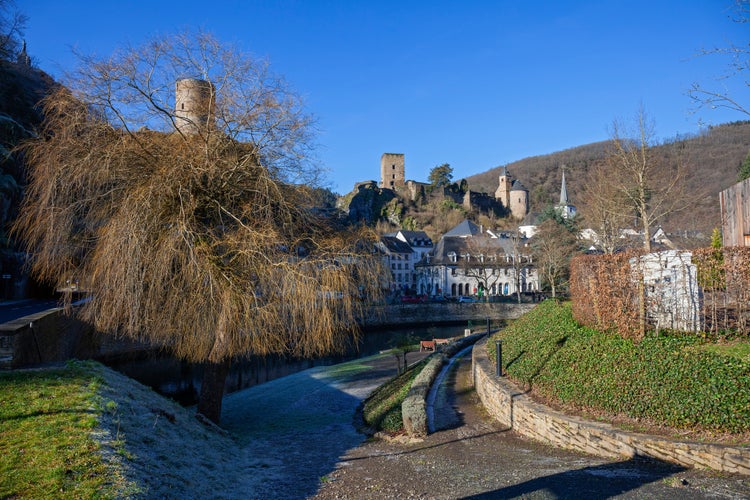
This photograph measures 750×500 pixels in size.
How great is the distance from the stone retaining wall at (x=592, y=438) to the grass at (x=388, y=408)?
2.23m

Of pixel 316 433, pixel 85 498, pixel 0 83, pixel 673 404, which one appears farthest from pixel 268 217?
pixel 0 83

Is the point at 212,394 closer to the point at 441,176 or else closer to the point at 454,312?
the point at 454,312

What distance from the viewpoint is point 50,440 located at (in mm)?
7121

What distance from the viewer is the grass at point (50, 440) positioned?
19.6 feet

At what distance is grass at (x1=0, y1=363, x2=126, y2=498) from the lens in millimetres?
5977

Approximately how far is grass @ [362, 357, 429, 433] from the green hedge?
9.65ft

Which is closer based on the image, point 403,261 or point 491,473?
point 491,473

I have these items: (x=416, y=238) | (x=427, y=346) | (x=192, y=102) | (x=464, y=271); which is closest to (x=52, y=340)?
(x=192, y=102)

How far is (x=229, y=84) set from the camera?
13.0 meters

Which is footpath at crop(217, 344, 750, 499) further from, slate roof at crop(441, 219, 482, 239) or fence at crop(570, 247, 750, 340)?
slate roof at crop(441, 219, 482, 239)

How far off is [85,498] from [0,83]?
4371 cm

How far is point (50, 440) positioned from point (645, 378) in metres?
9.21

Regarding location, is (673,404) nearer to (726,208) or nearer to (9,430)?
(9,430)

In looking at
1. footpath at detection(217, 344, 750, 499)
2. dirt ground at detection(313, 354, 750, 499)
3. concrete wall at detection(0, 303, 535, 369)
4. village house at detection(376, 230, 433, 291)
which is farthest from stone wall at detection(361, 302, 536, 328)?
dirt ground at detection(313, 354, 750, 499)
